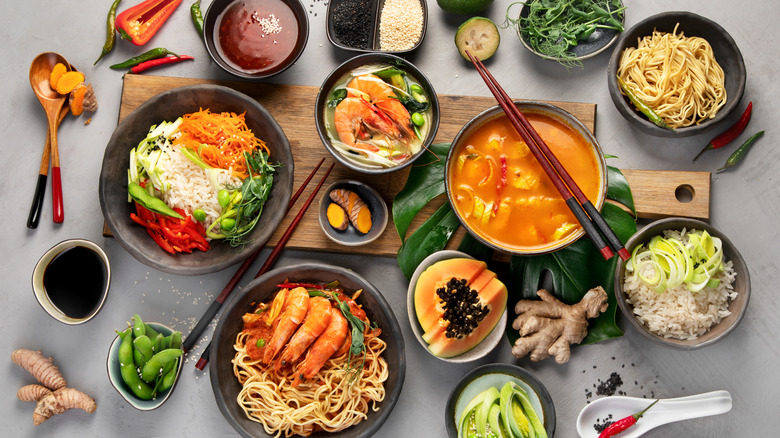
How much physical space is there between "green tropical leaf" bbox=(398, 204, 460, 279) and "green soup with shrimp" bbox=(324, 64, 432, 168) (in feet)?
1.45

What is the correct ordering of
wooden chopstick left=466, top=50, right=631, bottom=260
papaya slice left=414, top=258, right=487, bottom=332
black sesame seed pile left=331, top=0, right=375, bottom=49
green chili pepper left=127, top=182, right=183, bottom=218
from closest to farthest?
wooden chopstick left=466, top=50, right=631, bottom=260 → green chili pepper left=127, top=182, right=183, bottom=218 → papaya slice left=414, top=258, right=487, bottom=332 → black sesame seed pile left=331, top=0, right=375, bottom=49

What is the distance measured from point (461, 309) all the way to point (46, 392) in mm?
2646

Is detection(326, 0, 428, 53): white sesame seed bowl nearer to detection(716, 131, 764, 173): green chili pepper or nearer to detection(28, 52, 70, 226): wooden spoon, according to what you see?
detection(28, 52, 70, 226): wooden spoon

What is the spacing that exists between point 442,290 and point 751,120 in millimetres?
2373

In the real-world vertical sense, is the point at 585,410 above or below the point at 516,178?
below

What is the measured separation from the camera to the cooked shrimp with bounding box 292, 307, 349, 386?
297cm

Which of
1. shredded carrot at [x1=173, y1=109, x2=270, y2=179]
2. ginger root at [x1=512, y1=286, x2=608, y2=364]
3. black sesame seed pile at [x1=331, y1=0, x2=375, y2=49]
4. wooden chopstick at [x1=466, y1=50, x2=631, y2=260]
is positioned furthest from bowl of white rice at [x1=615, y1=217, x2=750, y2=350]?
shredded carrot at [x1=173, y1=109, x2=270, y2=179]

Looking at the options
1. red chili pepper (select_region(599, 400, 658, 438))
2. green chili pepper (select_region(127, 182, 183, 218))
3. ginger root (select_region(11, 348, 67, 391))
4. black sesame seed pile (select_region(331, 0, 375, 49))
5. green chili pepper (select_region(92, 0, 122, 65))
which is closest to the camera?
green chili pepper (select_region(127, 182, 183, 218))

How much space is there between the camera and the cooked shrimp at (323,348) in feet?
9.75

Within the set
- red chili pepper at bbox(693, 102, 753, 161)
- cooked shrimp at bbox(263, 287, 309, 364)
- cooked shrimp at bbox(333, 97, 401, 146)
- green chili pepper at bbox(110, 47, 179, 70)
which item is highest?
green chili pepper at bbox(110, 47, 179, 70)

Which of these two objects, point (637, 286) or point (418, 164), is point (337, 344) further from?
point (637, 286)

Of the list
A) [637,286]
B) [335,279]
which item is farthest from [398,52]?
[637,286]

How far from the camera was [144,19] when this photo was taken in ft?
11.8

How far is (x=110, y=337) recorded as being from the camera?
3.50 metres
